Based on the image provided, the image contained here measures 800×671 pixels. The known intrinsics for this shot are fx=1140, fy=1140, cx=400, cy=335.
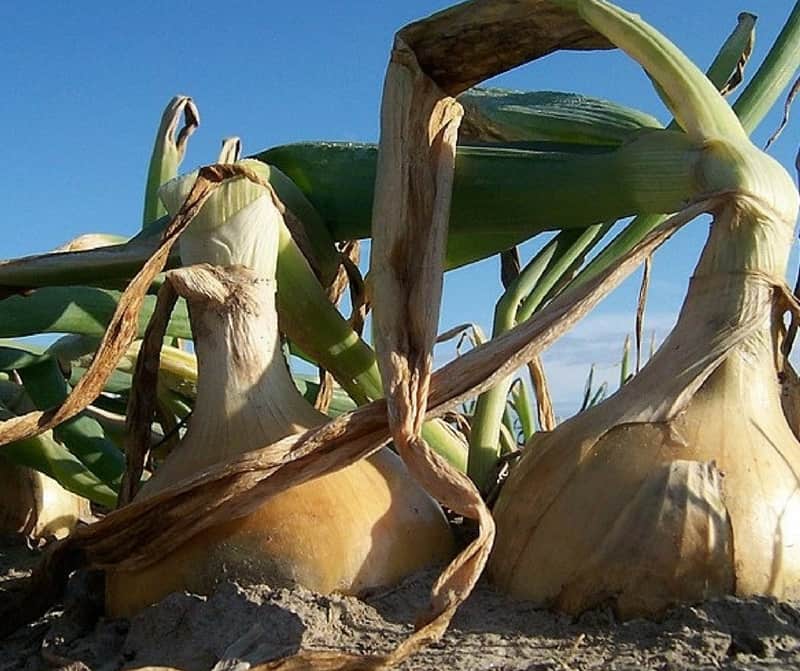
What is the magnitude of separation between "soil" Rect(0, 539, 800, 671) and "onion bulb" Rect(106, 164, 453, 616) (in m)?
0.02

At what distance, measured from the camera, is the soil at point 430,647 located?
65cm

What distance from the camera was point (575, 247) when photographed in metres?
1.12

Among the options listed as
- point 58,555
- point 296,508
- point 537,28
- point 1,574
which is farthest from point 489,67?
point 1,574

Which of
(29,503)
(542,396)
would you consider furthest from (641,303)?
(29,503)

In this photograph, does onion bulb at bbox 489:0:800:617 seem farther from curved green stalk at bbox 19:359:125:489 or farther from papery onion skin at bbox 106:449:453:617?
curved green stalk at bbox 19:359:125:489

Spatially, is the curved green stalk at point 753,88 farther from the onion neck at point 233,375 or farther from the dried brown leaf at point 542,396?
the onion neck at point 233,375

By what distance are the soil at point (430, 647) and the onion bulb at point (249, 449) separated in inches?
0.8

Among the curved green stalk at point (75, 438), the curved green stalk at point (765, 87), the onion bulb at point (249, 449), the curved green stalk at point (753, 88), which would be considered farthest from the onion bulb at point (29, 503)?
the curved green stalk at point (765, 87)

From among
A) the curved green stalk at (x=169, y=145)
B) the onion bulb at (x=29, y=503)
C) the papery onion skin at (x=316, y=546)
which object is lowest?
the onion bulb at (x=29, y=503)

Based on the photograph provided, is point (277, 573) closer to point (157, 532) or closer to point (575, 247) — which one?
point (157, 532)

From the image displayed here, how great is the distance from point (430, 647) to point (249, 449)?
0.67 ft

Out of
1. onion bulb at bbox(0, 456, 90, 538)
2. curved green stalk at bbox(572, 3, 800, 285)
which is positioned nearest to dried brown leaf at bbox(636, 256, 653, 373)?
curved green stalk at bbox(572, 3, 800, 285)

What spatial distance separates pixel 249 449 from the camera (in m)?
0.81

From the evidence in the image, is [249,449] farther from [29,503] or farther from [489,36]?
[29,503]
